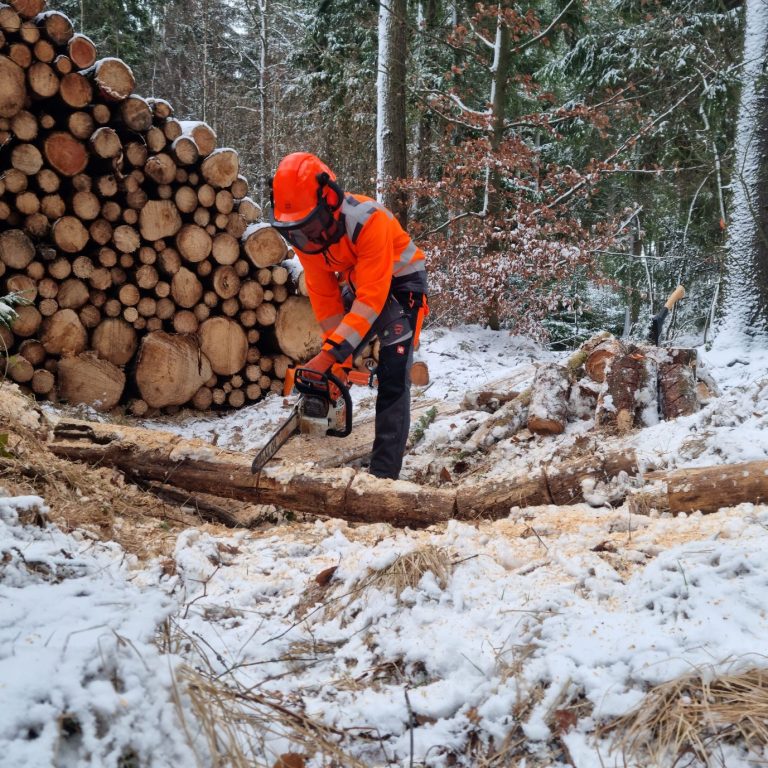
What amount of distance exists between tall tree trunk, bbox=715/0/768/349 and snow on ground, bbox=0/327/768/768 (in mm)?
5672

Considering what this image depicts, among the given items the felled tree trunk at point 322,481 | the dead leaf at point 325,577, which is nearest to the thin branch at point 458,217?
the felled tree trunk at point 322,481

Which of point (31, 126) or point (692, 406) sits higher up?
point (31, 126)

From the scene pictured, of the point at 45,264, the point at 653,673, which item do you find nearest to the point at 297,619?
the point at 653,673

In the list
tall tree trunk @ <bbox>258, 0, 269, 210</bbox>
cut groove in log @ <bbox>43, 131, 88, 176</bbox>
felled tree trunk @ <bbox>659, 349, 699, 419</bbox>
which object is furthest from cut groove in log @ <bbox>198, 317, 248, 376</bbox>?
tall tree trunk @ <bbox>258, 0, 269, 210</bbox>

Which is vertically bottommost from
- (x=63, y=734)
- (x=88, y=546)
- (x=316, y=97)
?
(x=88, y=546)

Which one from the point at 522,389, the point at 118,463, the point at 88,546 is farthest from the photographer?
the point at 522,389

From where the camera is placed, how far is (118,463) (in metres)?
3.35

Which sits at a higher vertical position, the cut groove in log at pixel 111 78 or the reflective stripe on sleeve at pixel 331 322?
the cut groove in log at pixel 111 78

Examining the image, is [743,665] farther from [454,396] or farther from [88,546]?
[454,396]

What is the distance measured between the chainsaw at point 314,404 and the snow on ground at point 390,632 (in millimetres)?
799

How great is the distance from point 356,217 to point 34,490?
2240 mm

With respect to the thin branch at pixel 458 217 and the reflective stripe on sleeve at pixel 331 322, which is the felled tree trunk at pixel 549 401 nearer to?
the reflective stripe on sleeve at pixel 331 322

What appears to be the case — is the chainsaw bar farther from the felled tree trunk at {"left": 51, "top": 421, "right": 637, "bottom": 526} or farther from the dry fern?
the dry fern

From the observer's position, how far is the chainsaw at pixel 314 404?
328 centimetres
